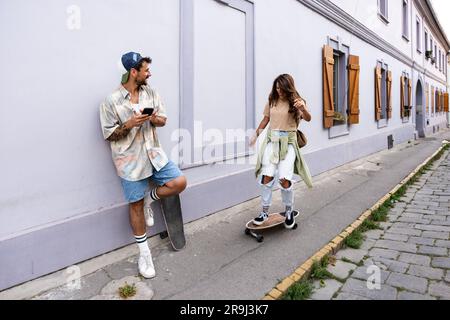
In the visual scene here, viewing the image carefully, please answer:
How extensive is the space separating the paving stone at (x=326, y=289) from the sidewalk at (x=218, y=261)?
292mm

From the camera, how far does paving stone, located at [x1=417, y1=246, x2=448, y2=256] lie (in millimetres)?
3541

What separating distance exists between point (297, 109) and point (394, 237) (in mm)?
1884

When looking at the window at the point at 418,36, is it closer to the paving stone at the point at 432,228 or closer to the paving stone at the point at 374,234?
the paving stone at the point at 432,228

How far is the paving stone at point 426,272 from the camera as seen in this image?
3039mm

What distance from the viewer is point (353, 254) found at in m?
3.59

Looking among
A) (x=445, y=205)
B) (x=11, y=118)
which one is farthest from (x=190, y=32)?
(x=445, y=205)

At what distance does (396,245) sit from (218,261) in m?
1.97

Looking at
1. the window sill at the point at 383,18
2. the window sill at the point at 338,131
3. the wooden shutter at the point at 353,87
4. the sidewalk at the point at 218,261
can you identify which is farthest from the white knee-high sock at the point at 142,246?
the window sill at the point at 383,18

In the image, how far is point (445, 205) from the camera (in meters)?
5.34

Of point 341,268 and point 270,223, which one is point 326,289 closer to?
point 341,268

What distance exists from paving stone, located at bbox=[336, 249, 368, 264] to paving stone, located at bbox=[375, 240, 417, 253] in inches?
11.5

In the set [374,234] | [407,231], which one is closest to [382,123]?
[407,231]

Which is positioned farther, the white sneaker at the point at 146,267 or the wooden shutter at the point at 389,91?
the wooden shutter at the point at 389,91

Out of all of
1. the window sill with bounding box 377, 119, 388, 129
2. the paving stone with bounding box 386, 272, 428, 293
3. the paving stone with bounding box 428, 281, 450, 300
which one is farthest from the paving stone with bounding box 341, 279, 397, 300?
the window sill with bounding box 377, 119, 388, 129
